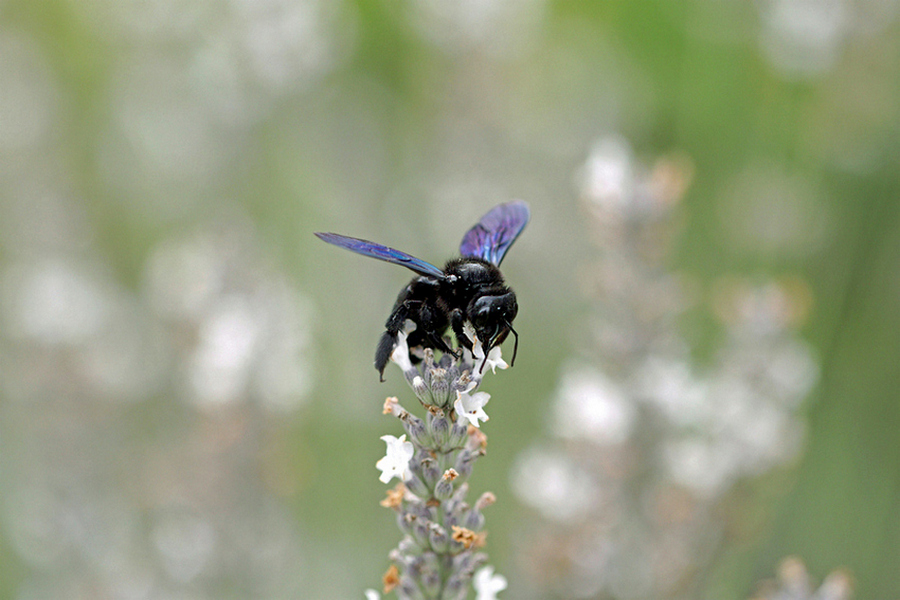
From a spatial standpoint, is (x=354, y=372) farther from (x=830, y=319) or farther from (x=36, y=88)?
(x=36, y=88)

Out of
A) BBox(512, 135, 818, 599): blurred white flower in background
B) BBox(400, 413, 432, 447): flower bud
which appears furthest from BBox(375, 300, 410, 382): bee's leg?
BBox(512, 135, 818, 599): blurred white flower in background

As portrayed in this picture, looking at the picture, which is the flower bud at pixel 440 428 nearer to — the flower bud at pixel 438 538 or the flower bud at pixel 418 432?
the flower bud at pixel 418 432

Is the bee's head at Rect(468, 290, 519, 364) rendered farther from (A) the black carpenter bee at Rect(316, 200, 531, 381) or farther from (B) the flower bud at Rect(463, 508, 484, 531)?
(B) the flower bud at Rect(463, 508, 484, 531)

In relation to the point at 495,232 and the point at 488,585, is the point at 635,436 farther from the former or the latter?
the point at 488,585

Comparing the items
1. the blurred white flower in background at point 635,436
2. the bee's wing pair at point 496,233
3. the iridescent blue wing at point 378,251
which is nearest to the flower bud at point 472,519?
the iridescent blue wing at point 378,251

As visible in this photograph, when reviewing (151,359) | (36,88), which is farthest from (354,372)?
(36,88)
